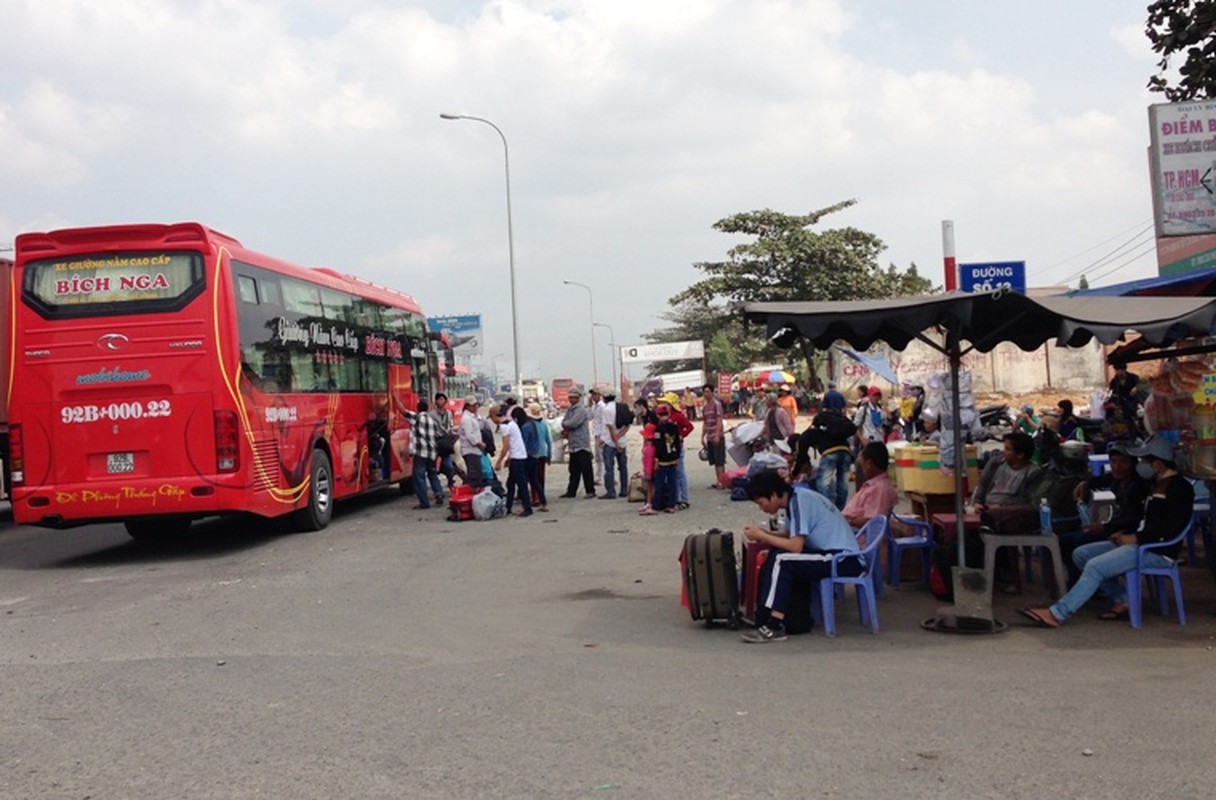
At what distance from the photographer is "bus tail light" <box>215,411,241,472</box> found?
1165 cm

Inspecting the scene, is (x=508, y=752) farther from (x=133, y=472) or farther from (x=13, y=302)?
(x=13, y=302)

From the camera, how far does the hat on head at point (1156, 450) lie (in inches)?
290

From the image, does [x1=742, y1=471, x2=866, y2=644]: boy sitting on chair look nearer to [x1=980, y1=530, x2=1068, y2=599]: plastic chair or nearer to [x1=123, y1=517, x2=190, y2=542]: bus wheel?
[x1=980, y1=530, x2=1068, y2=599]: plastic chair

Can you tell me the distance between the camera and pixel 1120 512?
7785 mm

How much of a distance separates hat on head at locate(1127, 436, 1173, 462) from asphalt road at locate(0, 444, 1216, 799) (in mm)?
1123

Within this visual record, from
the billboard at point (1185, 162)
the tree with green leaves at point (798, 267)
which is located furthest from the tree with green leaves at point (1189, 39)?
the tree with green leaves at point (798, 267)

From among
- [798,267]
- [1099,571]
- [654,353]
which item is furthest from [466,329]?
[1099,571]

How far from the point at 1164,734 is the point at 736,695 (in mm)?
2073

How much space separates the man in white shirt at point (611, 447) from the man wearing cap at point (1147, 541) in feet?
31.2

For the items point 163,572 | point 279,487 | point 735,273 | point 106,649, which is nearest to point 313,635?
point 106,649

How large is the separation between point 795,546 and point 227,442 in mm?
6884

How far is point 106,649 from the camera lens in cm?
770

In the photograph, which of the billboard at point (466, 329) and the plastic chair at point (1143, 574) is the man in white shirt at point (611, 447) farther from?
the billboard at point (466, 329)

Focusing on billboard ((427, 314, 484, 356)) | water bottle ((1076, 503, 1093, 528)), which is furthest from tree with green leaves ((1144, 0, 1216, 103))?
billboard ((427, 314, 484, 356))
